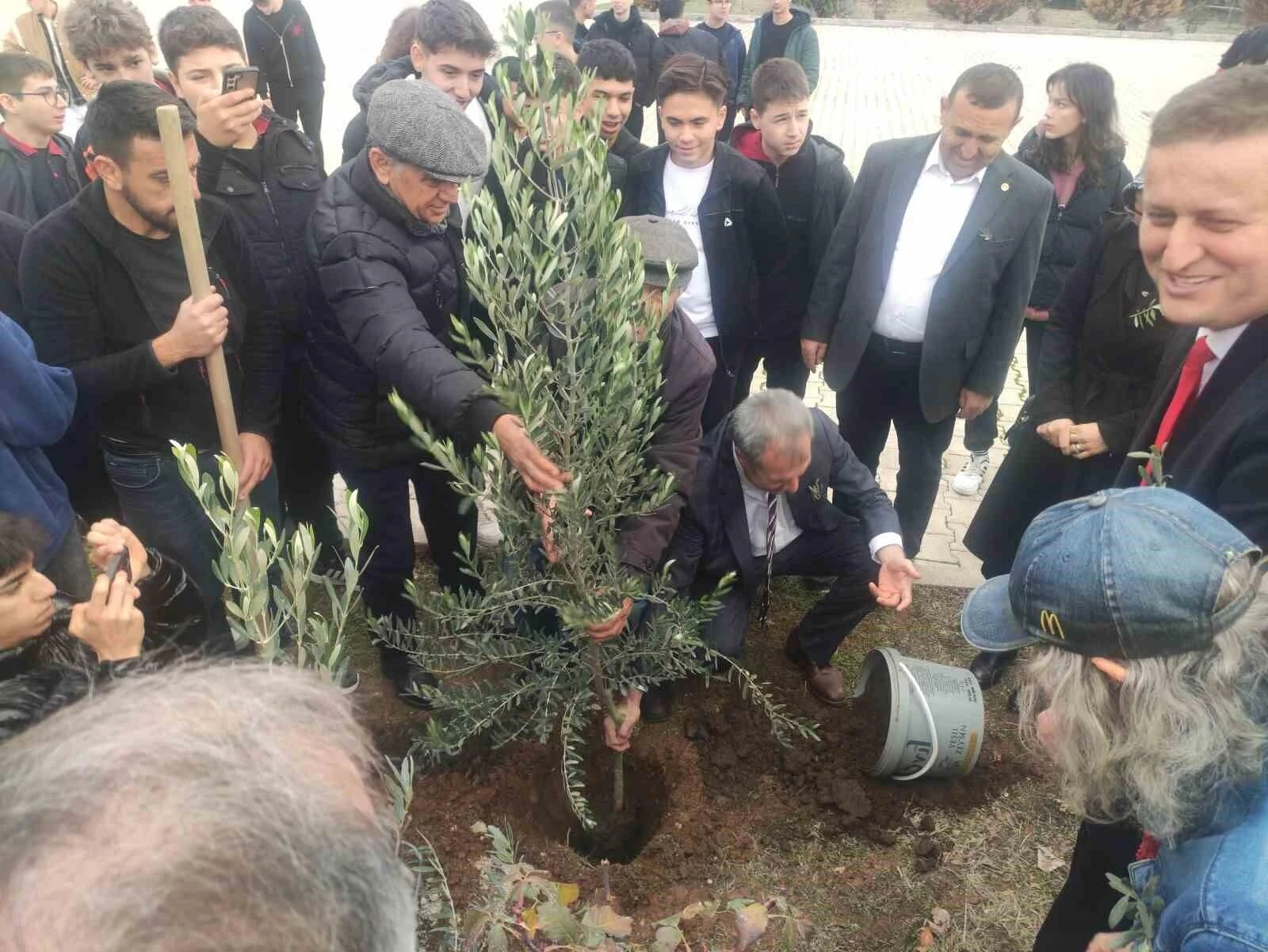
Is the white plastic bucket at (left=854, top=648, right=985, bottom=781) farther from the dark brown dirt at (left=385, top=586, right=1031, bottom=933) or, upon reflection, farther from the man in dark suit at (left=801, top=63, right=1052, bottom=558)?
the man in dark suit at (left=801, top=63, right=1052, bottom=558)

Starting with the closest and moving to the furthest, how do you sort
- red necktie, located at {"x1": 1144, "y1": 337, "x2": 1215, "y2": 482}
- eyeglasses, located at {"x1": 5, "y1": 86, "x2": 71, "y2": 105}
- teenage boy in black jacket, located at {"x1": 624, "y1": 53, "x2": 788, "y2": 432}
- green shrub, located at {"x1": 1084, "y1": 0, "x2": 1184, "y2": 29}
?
red necktie, located at {"x1": 1144, "y1": 337, "x2": 1215, "y2": 482} < eyeglasses, located at {"x1": 5, "y1": 86, "x2": 71, "y2": 105} < teenage boy in black jacket, located at {"x1": 624, "y1": 53, "x2": 788, "y2": 432} < green shrub, located at {"x1": 1084, "y1": 0, "x2": 1184, "y2": 29}

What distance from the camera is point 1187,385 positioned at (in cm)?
224

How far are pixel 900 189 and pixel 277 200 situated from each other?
291 cm

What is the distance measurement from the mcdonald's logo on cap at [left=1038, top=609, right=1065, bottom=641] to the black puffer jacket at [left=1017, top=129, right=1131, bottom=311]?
354 centimetres

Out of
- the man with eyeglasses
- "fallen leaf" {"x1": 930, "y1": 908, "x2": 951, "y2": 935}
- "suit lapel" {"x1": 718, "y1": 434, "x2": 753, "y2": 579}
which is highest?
the man with eyeglasses

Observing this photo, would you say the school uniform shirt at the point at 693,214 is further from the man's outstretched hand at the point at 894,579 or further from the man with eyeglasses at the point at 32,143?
the man with eyeglasses at the point at 32,143

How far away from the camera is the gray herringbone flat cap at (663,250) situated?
2.97 metres

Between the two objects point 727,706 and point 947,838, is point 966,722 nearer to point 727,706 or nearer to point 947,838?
point 947,838

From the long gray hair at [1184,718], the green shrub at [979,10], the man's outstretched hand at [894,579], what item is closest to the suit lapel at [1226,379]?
the long gray hair at [1184,718]

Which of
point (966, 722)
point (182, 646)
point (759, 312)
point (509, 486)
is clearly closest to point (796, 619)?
point (966, 722)

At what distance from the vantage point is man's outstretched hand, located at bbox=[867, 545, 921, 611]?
347cm

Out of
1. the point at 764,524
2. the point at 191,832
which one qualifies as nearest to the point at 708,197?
the point at 764,524

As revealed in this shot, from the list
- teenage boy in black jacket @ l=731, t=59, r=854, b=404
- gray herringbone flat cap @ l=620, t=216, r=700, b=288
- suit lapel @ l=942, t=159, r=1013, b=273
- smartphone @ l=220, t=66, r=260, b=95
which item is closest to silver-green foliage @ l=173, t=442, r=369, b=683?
gray herringbone flat cap @ l=620, t=216, r=700, b=288

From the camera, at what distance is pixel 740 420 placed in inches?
136
